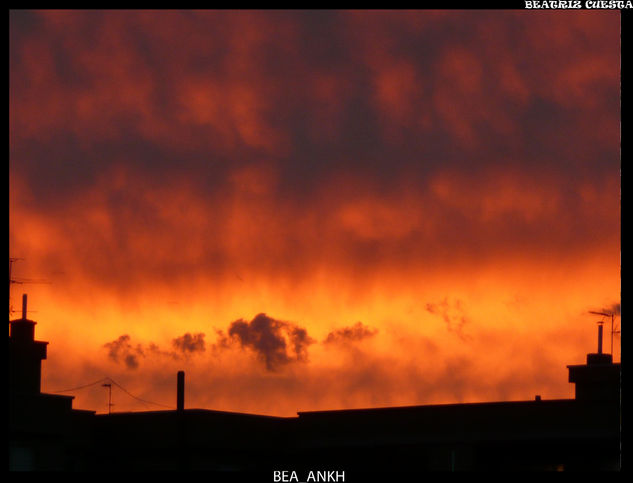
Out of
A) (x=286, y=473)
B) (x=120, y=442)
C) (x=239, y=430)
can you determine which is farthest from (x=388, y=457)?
(x=286, y=473)

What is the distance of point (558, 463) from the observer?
42.7 m

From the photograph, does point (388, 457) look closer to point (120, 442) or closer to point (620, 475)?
point (120, 442)

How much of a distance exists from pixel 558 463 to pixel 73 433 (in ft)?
64.4

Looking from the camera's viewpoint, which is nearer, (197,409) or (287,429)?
(197,409)

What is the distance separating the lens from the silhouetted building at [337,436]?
43.1m

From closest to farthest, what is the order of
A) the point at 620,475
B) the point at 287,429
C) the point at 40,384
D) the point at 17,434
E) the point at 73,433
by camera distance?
the point at 620,475 → the point at 17,434 → the point at 73,433 → the point at 287,429 → the point at 40,384

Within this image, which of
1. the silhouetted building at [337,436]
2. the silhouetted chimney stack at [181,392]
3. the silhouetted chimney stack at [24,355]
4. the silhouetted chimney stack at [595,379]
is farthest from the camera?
the silhouetted chimney stack at [24,355]

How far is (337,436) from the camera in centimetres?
4781

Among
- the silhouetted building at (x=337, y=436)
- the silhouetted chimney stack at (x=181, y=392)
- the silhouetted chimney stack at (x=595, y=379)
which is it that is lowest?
the silhouetted building at (x=337, y=436)

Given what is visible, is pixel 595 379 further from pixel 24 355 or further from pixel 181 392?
pixel 24 355

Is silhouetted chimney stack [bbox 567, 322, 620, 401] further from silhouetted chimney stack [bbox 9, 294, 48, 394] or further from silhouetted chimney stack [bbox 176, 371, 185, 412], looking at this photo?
silhouetted chimney stack [bbox 9, 294, 48, 394]

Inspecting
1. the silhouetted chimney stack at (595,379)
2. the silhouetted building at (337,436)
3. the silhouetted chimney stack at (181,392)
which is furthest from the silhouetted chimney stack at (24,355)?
the silhouetted chimney stack at (595,379)

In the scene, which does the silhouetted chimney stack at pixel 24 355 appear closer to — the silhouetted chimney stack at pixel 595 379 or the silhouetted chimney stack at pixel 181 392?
the silhouetted chimney stack at pixel 181 392

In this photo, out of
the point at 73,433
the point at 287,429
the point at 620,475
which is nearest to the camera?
the point at 620,475
